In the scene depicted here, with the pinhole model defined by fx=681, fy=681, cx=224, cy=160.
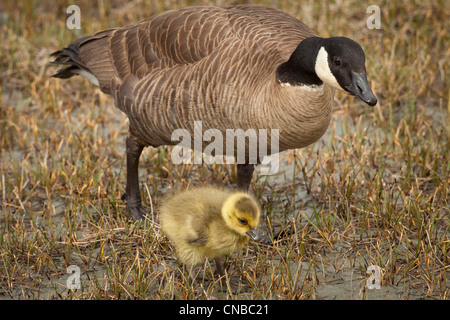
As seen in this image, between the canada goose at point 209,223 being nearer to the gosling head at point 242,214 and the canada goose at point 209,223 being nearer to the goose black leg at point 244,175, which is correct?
the gosling head at point 242,214

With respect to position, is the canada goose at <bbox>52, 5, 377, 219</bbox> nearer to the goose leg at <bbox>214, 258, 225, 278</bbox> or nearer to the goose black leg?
the goose black leg

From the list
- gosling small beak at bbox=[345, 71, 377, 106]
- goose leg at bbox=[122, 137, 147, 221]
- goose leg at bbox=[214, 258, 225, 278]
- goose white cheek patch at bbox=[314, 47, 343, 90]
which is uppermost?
goose white cheek patch at bbox=[314, 47, 343, 90]

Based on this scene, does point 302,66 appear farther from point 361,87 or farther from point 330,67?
point 361,87

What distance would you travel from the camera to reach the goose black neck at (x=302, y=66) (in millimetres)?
3809

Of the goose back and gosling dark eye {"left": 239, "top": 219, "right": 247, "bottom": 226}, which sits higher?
the goose back

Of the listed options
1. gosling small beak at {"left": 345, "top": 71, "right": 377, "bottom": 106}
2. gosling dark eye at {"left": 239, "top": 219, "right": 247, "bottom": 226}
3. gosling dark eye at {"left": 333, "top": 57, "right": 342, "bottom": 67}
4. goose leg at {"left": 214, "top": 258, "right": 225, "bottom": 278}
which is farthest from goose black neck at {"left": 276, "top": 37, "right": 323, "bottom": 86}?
goose leg at {"left": 214, "top": 258, "right": 225, "bottom": 278}

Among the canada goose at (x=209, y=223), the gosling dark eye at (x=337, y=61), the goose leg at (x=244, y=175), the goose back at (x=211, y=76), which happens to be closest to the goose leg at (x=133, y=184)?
the goose back at (x=211, y=76)

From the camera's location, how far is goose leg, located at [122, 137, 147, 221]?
15.9ft

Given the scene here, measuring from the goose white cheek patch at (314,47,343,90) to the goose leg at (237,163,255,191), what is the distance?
3.60 ft

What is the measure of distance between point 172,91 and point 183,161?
1161mm

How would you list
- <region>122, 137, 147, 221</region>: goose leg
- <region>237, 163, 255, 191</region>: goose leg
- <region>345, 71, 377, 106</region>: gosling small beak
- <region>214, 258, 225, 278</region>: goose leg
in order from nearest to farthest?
<region>345, 71, 377, 106</region>: gosling small beak < <region>214, 258, 225, 278</region>: goose leg < <region>237, 163, 255, 191</region>: goose leg < <region>122, 137, 147, 221</region>: goose leg

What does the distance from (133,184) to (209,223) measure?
4.23ft

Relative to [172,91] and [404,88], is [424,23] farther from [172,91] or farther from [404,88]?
[172,91]

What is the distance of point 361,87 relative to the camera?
3.62 metres
